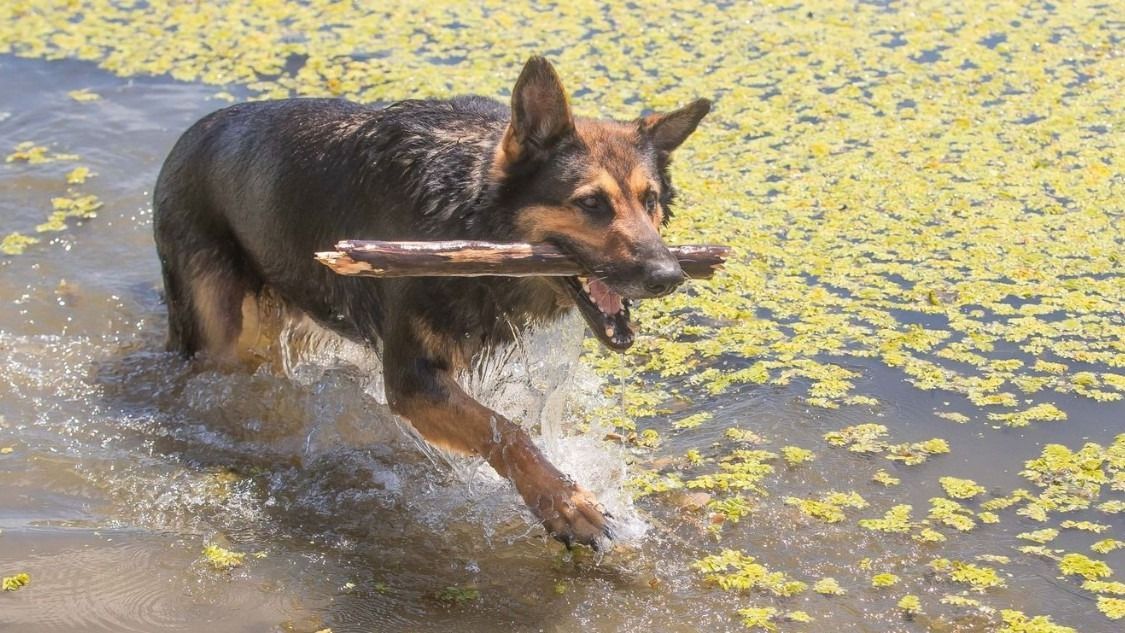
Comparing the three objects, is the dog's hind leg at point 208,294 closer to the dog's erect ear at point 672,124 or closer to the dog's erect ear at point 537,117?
the dog's erect ear at point 537,117

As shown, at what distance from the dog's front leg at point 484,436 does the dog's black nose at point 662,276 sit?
93 cm

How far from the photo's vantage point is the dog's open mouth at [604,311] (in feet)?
17.1

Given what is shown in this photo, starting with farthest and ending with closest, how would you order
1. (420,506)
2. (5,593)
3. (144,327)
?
(144,327) < (420,506) < (5,593)

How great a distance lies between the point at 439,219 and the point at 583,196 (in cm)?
73

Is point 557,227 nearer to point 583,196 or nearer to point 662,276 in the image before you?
point 583,196

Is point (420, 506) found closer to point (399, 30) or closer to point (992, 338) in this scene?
point (992, 338)

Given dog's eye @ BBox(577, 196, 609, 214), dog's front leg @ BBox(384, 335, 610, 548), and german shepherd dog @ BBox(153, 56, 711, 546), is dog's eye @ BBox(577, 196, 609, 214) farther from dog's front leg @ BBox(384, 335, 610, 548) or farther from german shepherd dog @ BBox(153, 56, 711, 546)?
dog's front leg @ BBox(384, 335, 610, 548)

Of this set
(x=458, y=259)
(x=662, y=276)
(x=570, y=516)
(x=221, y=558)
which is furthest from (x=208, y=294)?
(x=662, y=276)

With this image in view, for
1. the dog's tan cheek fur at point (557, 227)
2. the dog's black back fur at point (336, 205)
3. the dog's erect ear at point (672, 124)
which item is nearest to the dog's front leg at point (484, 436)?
the dog's black back fur at point (336, 205)

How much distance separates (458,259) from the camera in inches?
193

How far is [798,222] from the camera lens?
328 inches

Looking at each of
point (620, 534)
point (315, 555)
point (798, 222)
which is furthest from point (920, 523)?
point (798, 222)

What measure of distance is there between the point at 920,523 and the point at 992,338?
1798 millimetres

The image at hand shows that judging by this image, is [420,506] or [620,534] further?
[420,506]
